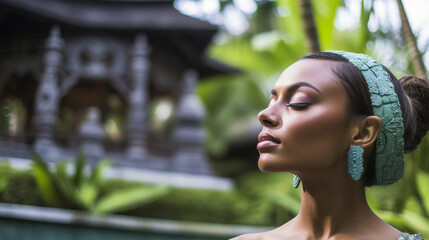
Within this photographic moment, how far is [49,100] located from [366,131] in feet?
23.4

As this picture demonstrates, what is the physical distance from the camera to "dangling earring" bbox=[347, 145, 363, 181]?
1.69m

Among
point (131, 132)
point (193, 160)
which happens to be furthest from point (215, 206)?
point (131, 132)

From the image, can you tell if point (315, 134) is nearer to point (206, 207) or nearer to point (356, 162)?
point (356, 162)

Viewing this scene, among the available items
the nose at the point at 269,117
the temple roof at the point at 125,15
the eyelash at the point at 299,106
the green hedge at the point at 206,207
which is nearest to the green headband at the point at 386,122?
the eyelash at the point at 299,106

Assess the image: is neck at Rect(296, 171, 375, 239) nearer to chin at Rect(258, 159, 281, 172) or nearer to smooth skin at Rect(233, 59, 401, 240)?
smooth skin at Rect(233, 59, 401, 240)

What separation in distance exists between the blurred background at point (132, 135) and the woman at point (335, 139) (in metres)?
2.78

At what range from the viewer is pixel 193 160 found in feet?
28.1

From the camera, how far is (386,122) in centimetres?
173

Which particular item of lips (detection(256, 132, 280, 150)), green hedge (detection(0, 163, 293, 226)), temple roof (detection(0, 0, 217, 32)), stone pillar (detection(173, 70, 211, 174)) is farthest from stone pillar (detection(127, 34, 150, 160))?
lips (detection(256, 132, 280, 150))

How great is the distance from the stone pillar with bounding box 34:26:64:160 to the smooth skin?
22.0 ft

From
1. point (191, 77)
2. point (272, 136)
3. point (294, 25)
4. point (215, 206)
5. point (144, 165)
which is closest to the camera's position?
point (272, 136)

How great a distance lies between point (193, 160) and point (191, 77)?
169cm

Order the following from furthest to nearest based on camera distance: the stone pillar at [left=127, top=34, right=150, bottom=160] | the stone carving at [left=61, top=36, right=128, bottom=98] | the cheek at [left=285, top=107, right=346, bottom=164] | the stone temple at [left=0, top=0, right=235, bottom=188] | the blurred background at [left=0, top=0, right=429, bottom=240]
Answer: the stone carving at [left=61, top=36, right=128, bottom=98] → the stone pillar at [left=127, top=34, right=150, bottom=160] → the stone temple at [left=0, top=0, right=235, bottom=188] → the blurred background at [left=0, top=0, right=429, bottom=240] → the cheek at [left=285, top=107, right=346, bottom=164]

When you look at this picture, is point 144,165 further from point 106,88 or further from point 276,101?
point 276,101
